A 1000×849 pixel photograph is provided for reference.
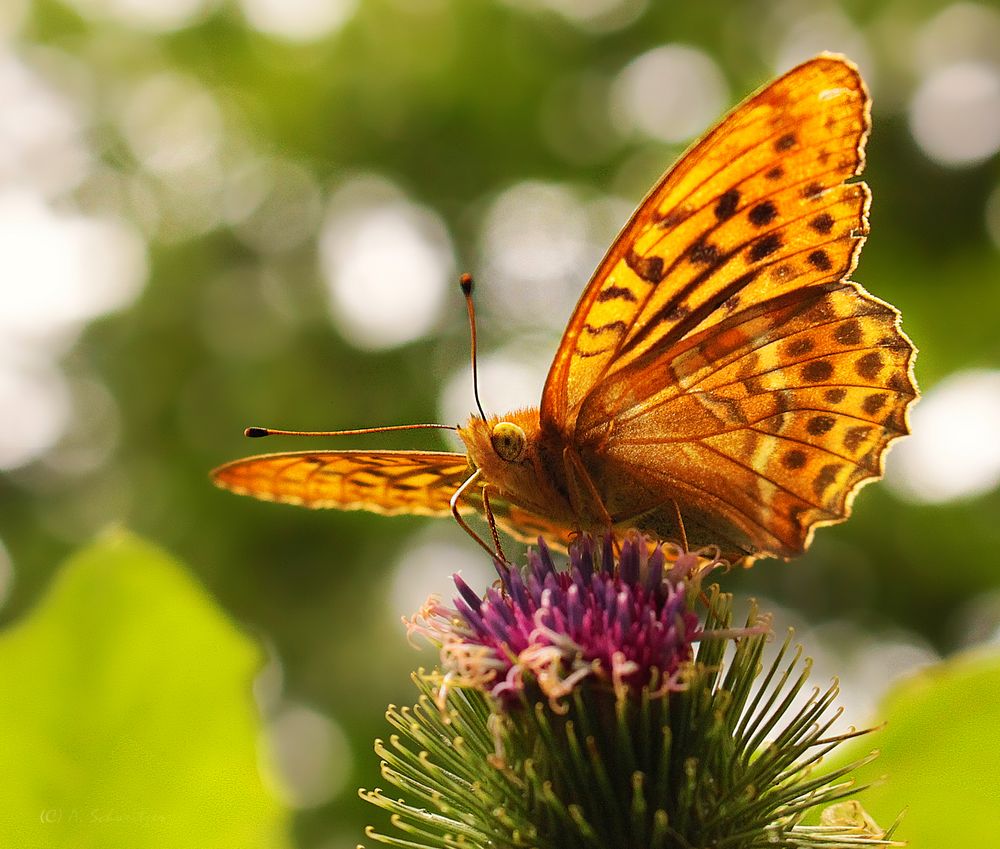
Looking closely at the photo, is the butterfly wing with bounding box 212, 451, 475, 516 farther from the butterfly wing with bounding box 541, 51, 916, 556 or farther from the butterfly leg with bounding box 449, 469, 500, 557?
the butterfly wing with bounding box 541, 51, 916, 556

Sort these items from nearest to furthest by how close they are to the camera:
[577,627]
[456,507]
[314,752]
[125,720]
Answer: [125,720] < [577,627] < [456,507] < [314,752]

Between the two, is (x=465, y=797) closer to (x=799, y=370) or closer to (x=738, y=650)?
(x=738, y=650)

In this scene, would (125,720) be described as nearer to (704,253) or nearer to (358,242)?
(704,253)

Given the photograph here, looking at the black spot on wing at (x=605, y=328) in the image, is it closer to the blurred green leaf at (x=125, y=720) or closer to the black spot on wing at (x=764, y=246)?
the black spot on wing at (x=764, y=246)

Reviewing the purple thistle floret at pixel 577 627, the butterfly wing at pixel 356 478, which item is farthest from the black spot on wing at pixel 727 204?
the butterfly wing at pixel 356 478

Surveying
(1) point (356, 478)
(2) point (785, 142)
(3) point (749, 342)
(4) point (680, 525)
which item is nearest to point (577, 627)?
(4) point (680, 525)

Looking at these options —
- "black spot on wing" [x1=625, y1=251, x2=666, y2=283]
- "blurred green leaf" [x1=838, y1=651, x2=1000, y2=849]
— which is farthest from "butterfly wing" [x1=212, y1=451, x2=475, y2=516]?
"blurred green leaf" [x1=838, y1=651, x2=1000, y2=849]
